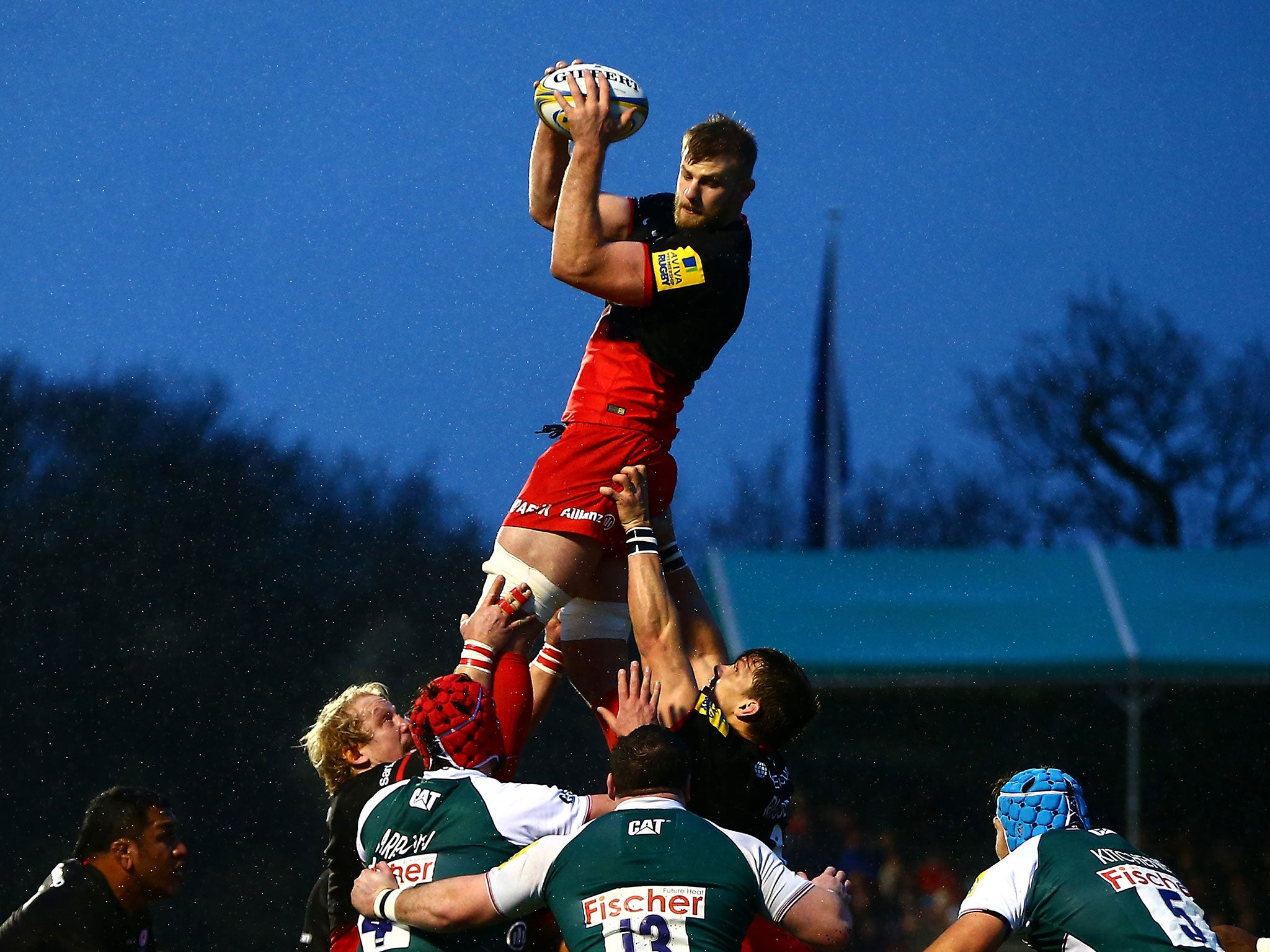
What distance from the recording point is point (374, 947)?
450cm

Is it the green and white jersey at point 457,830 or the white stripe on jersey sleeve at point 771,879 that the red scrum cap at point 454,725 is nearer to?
the green and white jersey at point 457,830

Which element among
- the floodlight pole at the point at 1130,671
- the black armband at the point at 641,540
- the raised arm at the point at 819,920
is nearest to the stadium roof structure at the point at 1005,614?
the floodlight pole at the point at 1130,671

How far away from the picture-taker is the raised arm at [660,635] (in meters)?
4.97

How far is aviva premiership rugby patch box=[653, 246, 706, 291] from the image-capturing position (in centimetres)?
521

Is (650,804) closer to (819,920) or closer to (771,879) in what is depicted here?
(771,879)

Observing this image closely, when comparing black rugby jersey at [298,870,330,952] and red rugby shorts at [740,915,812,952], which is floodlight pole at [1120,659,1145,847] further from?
red rugby shorts at [740,915,812,952]

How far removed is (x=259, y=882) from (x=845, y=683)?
31.9 feet

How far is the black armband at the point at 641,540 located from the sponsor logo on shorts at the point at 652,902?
1486 mm

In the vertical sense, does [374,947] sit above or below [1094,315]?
below

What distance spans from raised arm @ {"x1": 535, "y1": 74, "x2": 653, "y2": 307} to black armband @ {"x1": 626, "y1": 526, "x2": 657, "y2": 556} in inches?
32.8

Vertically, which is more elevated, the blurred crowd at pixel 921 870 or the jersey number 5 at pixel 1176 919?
the jersey number 5 at pixel 1176 919

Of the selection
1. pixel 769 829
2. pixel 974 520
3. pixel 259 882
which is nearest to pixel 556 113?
pixel 769 829

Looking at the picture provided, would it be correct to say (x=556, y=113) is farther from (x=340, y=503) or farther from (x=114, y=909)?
(x=340, y=503)

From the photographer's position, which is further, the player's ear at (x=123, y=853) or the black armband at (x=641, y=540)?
the player's ear at (x=123, y=853)
